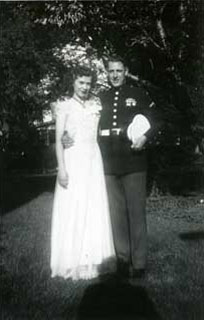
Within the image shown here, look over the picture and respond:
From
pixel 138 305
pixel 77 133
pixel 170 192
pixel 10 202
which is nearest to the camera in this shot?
pixel 138 305

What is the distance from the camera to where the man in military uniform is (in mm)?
4676

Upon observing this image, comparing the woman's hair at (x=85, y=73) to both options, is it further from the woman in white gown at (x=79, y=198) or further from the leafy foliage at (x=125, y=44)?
the leafy foliage at (x=125, y=44)

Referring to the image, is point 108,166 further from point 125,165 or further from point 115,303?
point 115,303

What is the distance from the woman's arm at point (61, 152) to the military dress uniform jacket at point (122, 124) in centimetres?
34

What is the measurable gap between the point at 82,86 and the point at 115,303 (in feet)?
5.44

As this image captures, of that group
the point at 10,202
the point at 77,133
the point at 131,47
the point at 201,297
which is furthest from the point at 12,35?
the point at 201,297

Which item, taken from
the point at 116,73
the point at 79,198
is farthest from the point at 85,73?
the point at 79,198

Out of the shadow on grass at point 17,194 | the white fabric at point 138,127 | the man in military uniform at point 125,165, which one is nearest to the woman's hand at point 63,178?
the man in military uniform at point 125,165

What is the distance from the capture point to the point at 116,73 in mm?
4645

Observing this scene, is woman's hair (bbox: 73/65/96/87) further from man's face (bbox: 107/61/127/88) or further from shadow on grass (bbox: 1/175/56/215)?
shadow on grass (bbox: 1/175/56/215)

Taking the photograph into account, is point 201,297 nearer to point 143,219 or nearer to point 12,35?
point 143,219

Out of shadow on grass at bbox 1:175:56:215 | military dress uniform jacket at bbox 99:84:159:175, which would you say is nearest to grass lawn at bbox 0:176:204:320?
military dress uniform jacket at bbox 99:84:159:175

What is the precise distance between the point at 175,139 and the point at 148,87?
1.36 meters

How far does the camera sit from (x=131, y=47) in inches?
416
